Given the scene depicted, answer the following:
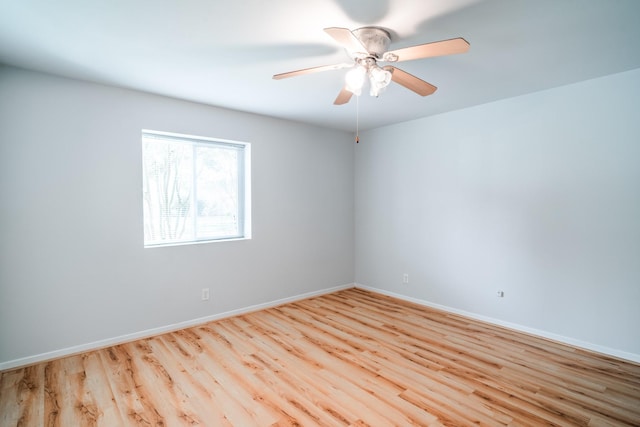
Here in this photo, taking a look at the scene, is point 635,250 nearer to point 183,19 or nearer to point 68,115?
point 183,19

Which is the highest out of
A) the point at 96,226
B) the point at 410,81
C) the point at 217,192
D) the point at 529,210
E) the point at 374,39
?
the point at 374,39

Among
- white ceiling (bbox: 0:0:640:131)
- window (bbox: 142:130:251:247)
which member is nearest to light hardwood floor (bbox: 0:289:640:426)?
window (bbox: 142:130:251:247)

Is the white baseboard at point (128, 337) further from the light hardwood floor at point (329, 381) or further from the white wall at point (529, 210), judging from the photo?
the white wall at point (529, 210)

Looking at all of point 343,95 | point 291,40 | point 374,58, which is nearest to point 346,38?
point 374,58

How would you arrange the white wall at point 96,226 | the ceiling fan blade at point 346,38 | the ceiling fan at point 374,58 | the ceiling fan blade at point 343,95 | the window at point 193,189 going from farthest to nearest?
the window at point 193,189 < the white wall at point 96,226 < the ceiling fan blade at point 343,95 < the ceiling fan at point 374,58 < the ceiling fan blade at point 346,38

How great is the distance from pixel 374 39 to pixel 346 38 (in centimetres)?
41

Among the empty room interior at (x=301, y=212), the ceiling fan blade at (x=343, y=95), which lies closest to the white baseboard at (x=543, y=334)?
the empty room interior at (x=301, y=212)

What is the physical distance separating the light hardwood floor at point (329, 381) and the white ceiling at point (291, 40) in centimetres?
247

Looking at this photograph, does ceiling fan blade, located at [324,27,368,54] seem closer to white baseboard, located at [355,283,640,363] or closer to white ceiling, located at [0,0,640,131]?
white ceiling, located at [0,0,640,131]

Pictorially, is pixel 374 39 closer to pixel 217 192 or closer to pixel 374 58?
pixel 374 58

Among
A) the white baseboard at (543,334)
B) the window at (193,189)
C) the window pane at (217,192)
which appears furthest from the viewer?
the window pane at (217,192)

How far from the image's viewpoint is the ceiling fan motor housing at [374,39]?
6.55 ft

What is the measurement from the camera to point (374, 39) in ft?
6.64

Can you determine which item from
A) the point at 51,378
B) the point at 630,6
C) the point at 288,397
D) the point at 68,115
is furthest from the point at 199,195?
the point at 630,6
